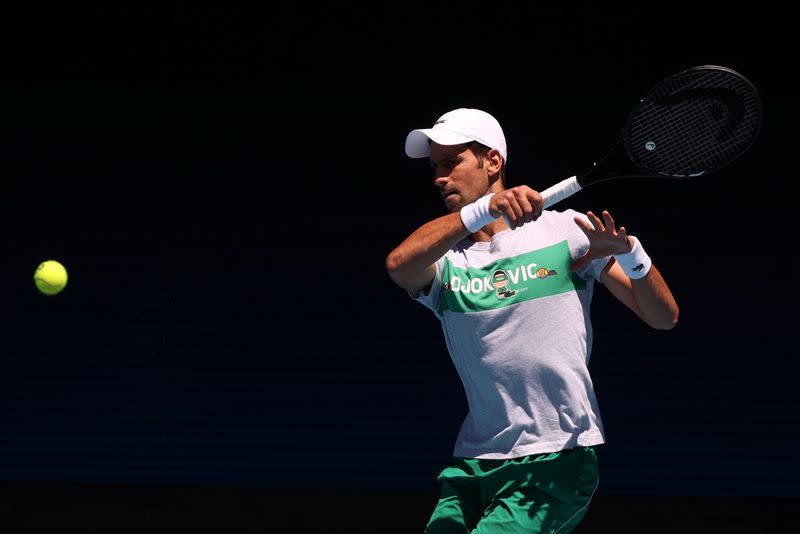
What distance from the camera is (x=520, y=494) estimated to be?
3.23 m

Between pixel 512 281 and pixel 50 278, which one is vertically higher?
pixel 50 278

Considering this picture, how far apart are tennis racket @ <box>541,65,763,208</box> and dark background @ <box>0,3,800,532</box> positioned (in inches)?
112

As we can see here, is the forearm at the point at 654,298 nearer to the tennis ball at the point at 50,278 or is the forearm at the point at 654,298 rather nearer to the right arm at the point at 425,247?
the right arm at the point at 425,247

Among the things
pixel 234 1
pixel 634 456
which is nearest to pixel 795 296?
pixel 634 456

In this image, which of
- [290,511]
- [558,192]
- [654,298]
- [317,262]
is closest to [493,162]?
[558,192]

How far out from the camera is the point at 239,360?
21.6ft

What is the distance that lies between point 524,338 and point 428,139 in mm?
798

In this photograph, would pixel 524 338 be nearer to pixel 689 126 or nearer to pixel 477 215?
pixel 477 215

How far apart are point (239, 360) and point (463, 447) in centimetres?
338

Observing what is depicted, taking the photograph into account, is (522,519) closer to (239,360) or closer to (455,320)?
(455,320)

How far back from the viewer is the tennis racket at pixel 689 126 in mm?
3699

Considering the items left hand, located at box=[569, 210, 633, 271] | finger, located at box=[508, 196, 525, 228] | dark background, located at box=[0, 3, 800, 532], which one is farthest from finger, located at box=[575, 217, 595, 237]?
dark background, located at box=[0, 3, 800, 532]

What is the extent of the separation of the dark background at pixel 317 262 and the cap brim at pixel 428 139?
2861mm

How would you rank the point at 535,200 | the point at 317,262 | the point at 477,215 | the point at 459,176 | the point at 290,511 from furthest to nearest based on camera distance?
the point at 317,262
the point at 290,511
the point at 459,176
the point at 477,215
the point at 535,200
